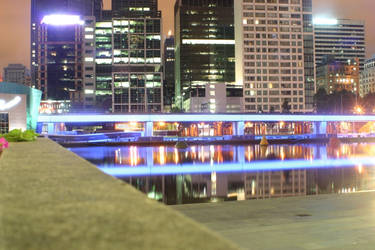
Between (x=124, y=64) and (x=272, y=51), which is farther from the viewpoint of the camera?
(x=272, y=51)

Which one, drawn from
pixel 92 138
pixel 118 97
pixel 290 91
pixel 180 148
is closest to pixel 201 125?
pixel 118 97

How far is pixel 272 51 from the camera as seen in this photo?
190375 millimetres

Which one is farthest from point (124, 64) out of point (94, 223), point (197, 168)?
point (94, 223)

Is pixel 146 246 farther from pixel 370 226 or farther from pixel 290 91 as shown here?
pixel 290 91

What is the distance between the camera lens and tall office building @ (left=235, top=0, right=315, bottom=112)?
613ft

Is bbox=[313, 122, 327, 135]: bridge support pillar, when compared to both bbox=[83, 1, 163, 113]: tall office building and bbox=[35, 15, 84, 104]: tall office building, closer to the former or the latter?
bbox=[83, 1, 163, 113]: tall office building

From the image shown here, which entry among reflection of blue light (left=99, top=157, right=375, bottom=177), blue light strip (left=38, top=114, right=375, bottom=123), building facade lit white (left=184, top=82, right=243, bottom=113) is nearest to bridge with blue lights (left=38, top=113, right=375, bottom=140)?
blue light strip (left=38, top=114, right=375, bottom=123)

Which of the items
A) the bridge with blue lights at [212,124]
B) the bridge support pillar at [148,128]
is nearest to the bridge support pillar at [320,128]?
the bridge with blue lights at [212,124]

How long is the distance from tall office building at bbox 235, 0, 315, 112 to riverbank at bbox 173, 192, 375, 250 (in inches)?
6659

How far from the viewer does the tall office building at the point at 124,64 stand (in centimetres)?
17688

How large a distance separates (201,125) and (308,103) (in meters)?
64.5

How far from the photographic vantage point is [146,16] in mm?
191875

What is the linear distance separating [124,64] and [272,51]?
2704 inches

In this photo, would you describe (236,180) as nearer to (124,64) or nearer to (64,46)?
(124,64)
